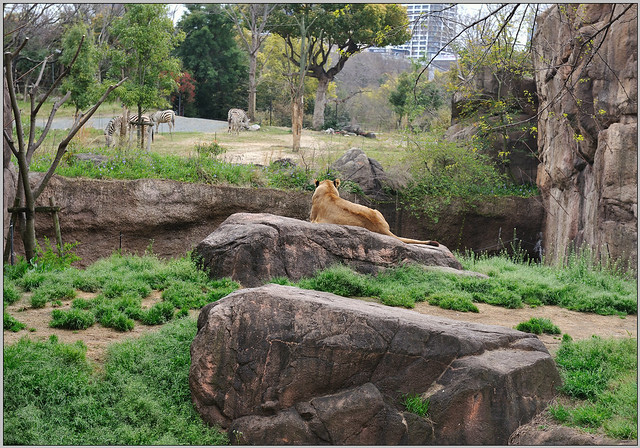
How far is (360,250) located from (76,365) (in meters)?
5.52

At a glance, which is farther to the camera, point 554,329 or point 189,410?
point 554,329

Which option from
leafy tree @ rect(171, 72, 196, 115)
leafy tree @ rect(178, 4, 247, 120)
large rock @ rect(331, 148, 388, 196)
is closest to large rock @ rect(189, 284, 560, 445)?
large rock @ rect(331, 148, 388, 196)

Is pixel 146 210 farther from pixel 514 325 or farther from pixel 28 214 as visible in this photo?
pixel 514 325

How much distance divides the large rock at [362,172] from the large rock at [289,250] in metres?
6.79

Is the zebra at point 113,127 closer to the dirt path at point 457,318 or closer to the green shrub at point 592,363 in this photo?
the dirt path at point 457,318

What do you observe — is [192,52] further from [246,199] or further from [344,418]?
[344,418]

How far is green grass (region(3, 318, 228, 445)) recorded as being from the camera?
5465 millimetres

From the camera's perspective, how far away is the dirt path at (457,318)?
22.9 feet

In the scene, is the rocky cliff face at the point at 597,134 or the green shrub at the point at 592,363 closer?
the green shrub at the point at 592,363

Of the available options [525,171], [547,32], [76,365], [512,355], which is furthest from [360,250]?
[525,171]

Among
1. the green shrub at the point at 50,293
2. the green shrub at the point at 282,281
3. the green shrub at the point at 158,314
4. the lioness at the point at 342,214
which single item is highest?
the lioness at the point at 342,214

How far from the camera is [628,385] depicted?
6.22 m

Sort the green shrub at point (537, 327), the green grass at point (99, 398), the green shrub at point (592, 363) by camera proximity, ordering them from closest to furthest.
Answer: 1. the green grass at point (99, 398)
2. the green shrub at point (592, 363)
3. the green shrub at point (537, 327)

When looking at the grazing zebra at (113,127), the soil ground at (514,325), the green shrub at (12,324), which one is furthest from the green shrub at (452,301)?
the grazing zebra at (113,127)
